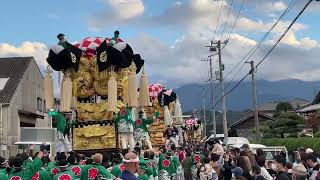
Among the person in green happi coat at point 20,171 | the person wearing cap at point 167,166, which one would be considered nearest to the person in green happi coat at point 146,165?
the person in green happi coat at point 20,171

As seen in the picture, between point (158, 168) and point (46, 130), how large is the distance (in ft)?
75.6

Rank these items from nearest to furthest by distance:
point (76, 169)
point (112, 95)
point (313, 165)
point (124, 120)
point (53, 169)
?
point (76, 169), point (313, 165), point (53, 169), point (112, 95), point (124, 120)

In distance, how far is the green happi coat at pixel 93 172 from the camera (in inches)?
355

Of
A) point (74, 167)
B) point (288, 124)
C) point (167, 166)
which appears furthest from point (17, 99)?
point (74, 167)

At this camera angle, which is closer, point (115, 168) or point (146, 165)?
point (115, 168)

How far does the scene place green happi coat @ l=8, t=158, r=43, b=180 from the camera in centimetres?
929

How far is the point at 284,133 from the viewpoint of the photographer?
1517 inches

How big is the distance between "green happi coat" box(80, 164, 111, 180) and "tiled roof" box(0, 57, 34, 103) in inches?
1152

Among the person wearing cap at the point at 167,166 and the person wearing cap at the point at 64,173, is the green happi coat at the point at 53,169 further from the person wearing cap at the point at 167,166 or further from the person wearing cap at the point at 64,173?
the person wearing cap at the point at 167,166

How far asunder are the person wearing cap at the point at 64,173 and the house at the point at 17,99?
26803 millimetres

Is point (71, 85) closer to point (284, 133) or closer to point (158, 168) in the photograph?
point (158, 168)

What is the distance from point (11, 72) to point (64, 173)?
33207 millimetres

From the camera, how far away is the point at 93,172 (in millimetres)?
9086

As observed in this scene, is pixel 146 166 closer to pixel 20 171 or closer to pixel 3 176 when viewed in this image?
pixel 20 171
